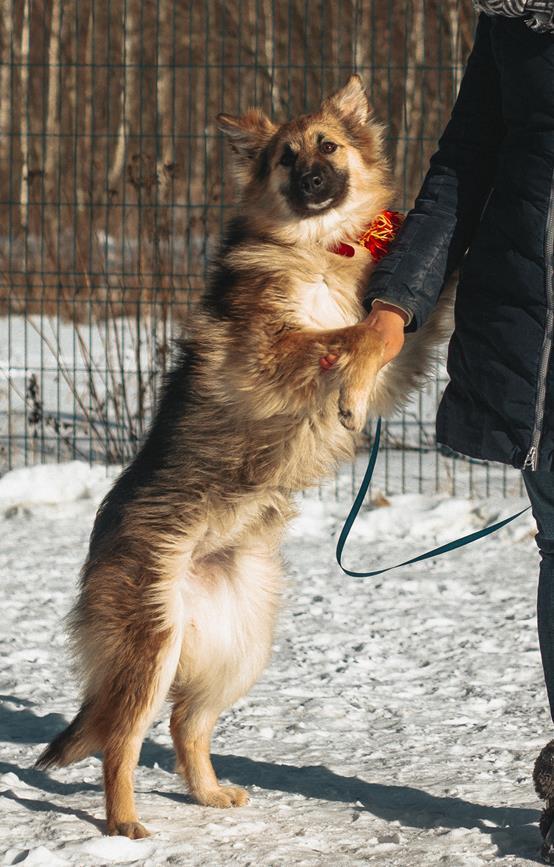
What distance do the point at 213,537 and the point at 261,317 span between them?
67 centimetres

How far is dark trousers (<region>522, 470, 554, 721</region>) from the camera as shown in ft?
9.00

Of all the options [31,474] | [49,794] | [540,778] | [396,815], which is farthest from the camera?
[31,474]

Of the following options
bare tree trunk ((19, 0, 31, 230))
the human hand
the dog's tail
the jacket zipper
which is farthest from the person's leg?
bare tree trunk ((19, 0, 31, 230))

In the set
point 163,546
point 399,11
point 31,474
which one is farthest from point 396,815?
point 399,11

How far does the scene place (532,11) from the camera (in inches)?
99.3

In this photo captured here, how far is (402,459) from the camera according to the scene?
7.79 metres

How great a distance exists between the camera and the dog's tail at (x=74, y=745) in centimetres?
319

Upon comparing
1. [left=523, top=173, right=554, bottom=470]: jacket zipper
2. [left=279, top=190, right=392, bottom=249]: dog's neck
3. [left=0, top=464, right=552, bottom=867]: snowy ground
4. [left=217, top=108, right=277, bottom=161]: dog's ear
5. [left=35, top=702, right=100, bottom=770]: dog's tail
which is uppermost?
[left=217, top=108, right=277, bottom=161]: dog's ear

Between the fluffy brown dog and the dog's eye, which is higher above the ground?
the dog's eye

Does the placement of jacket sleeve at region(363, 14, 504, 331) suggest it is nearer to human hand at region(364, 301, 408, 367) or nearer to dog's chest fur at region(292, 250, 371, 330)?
human hand at region(364, 301, 408, 367)

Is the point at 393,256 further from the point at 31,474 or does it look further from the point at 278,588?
the point at 31,474

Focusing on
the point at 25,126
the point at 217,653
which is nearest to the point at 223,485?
the point at 217,653

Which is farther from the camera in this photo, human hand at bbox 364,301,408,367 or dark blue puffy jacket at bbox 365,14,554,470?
human hand at bbox 364,301,408,367

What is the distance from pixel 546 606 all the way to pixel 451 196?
3.46ft
